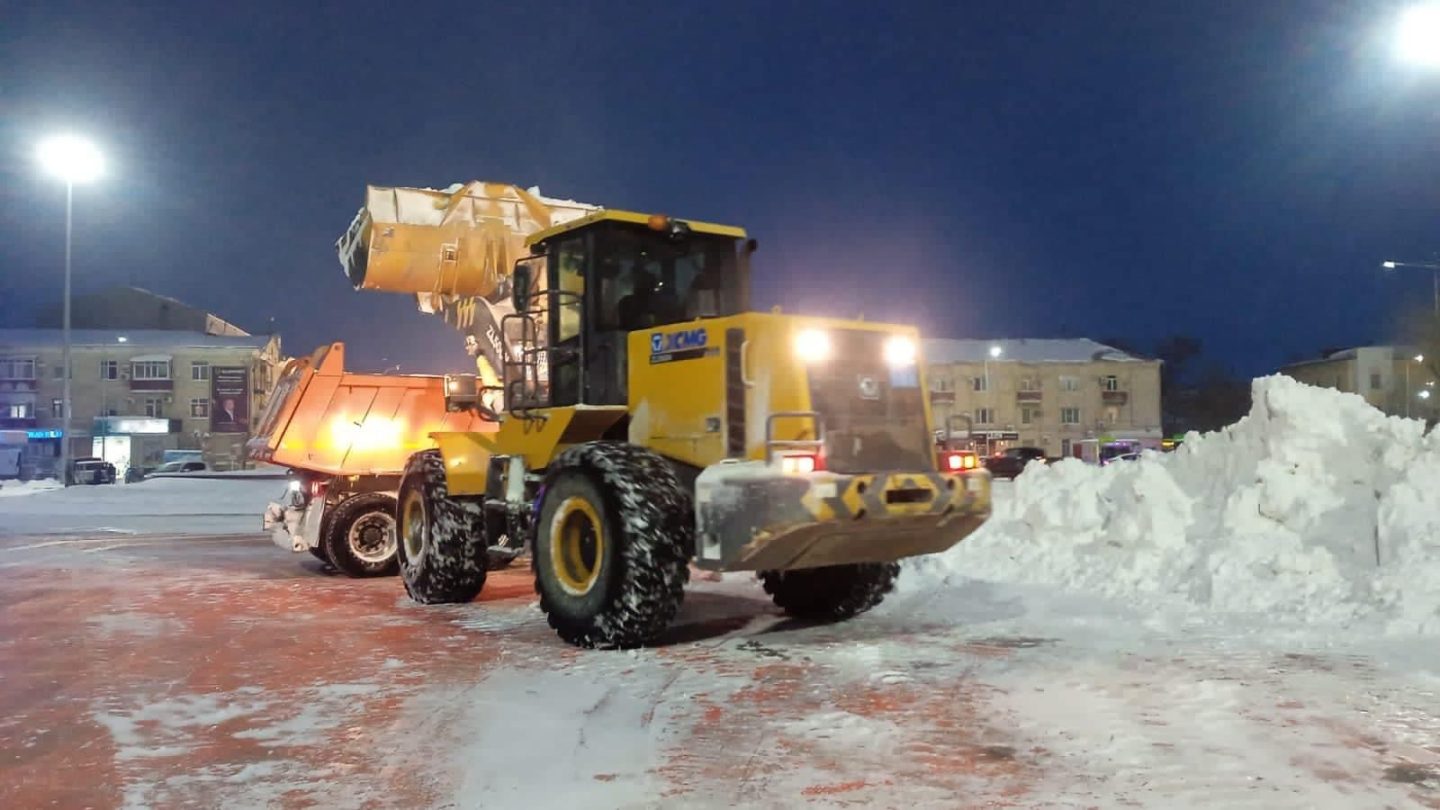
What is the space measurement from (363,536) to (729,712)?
26.8 feet

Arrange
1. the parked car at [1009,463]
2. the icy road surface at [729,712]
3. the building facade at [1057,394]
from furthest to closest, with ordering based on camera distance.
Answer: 1. the building facade at [1057,394]
2. the parked car at [1009,463]
3. the icy road surface at [729,712]

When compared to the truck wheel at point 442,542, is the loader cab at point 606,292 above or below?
above

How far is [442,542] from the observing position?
32.6 feet

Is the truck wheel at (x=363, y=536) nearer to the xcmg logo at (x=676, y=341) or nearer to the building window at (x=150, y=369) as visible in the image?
the xcmg logo at (x=676, y=341)

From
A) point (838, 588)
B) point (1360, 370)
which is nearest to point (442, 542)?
point (838, 588)

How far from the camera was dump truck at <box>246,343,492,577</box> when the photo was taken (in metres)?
13.0

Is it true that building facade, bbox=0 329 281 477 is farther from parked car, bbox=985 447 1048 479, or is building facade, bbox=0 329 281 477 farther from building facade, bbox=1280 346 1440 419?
building facade, bbox=1280 346 1440 419

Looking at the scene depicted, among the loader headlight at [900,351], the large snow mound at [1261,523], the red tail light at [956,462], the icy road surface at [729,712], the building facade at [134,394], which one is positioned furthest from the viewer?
the building facade at [134,394]

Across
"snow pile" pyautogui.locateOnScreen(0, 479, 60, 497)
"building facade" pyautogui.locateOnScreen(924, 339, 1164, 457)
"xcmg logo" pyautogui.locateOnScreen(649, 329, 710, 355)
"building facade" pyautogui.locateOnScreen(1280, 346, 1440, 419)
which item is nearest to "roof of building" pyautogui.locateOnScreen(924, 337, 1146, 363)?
"building facade" pyautogui.locateOnScreen(924, 339, 1164, 457)

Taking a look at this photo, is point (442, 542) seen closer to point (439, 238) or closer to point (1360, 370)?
point (439, 238)

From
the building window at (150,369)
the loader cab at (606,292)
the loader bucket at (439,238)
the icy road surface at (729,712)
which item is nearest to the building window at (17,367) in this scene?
the building window at (150,369)

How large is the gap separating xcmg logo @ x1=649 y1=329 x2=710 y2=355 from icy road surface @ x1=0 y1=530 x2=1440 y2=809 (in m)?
2.08

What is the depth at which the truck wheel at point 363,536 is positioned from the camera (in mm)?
12875

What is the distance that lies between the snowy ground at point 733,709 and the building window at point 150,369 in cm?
6526
